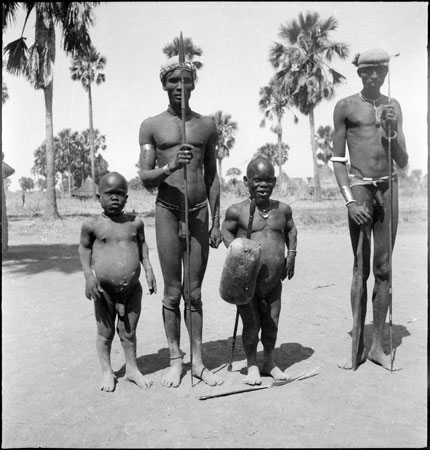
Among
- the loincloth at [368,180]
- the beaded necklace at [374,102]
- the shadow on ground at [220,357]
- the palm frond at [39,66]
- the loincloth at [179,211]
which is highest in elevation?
the palm frond at [39,66]

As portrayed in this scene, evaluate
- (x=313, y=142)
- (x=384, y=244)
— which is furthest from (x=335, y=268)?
(x=313, y=142)

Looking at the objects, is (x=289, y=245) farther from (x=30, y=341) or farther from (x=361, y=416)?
(x=30, y=341)

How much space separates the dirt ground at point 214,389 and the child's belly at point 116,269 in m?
0.73

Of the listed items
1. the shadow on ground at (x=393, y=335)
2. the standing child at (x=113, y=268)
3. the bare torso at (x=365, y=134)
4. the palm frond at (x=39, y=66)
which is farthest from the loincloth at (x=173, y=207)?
the palm frond at (x=39, y=66)

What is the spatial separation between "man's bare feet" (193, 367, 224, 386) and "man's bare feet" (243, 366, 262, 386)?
0.19 meters

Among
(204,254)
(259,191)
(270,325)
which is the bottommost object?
(270,325)

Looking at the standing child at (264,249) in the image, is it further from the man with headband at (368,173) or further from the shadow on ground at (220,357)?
the man with headband at (368,173)

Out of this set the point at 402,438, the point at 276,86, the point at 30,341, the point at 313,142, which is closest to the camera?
the point at 402,438

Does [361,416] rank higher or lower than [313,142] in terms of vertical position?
lower

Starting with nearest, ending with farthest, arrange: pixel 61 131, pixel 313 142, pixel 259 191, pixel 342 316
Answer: pixel 259 191 → pixel 342 316 → pixel 313 142 → pixel 61 131

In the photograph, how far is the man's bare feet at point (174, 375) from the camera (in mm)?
3441

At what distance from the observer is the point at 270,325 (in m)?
3.65

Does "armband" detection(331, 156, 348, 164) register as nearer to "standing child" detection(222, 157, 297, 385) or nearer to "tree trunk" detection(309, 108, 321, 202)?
"standing child" detection(222, 157, 297, 385)

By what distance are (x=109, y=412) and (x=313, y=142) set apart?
21755 mm
